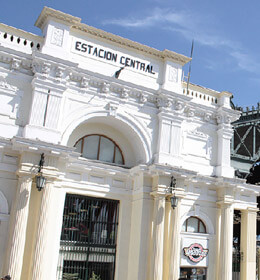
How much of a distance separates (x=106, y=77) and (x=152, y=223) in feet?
20.2

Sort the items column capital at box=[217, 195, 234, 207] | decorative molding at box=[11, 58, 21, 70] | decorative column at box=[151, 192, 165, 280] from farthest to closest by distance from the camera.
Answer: column capital at box=[217, 195, 234, 207] < decorative column at box=[151, 192, 165, 280] < decorative molding at box=[11, 58, 21, 70]

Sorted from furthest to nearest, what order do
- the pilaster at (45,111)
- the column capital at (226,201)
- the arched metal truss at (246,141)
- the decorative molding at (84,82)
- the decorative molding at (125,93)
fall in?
the arched metal truss at (246,141), the column capital at (226,201), the decorative molding at (125,93), the decorative molding at (84,82), the pilaster at (45,111)

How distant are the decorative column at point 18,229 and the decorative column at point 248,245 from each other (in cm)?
1036

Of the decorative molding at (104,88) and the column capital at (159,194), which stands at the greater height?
the decorative molding at (104,88)

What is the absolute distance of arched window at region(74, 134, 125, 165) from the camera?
16.8 meters

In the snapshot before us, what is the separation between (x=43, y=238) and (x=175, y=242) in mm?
5289

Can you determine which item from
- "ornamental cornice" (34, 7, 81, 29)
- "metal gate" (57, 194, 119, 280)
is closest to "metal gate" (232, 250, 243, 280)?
"metal gate" (57, 194, 119, 280)

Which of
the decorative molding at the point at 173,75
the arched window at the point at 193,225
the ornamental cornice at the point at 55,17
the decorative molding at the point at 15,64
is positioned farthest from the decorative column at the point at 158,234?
the ornamental cornice at the point at 55,17

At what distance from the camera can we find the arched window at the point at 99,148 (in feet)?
55.0

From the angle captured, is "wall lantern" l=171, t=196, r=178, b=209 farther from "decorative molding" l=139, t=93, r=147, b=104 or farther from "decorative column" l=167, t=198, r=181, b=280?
"decorative molding" l=139, t=93, r=147, b=104

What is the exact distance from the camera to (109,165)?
16.5 m

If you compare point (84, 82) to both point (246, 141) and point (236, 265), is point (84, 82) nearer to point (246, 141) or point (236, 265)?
point (236, 265)

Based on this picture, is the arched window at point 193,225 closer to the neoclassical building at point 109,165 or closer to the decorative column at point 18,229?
the neoclassical building at point 109,165

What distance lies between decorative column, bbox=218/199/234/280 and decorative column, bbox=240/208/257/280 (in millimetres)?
1380
